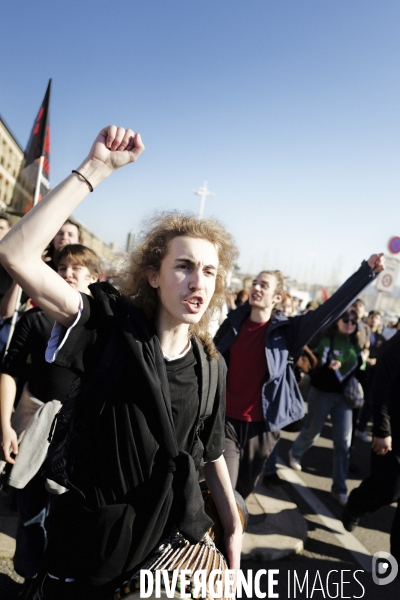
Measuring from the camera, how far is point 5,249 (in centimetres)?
128

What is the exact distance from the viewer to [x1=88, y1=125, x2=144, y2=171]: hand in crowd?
1.40m

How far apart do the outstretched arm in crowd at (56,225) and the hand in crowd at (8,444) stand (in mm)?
1319

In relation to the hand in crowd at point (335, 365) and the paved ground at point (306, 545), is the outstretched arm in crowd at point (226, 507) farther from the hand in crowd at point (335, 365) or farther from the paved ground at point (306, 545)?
the hand in crowd at point (335, 365)

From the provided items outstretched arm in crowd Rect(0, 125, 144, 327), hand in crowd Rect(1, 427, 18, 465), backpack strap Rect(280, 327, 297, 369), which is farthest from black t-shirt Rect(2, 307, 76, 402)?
backpack strap Rect(280, 327, 297, 369)

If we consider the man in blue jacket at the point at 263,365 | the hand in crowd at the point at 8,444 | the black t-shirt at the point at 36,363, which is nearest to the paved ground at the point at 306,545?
the man in blue jacket at the point at 263,365

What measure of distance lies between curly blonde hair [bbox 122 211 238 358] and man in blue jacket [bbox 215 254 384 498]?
5.55ft

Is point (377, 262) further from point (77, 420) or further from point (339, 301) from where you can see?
point (77, 420)

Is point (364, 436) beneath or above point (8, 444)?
above

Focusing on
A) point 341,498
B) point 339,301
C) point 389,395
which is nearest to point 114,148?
point 339,301

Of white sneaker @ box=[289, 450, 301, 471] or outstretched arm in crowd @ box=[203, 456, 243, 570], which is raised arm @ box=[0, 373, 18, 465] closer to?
outstretched arm in crowd @ box=[203, 456, 243, 570]

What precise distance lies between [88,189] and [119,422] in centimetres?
74

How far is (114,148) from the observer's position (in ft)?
4.68

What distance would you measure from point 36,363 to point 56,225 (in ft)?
4.74

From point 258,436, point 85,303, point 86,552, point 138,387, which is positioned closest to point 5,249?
point 85,303
